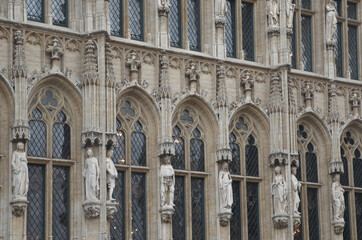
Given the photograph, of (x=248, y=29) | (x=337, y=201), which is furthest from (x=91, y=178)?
(x=337, y=201)

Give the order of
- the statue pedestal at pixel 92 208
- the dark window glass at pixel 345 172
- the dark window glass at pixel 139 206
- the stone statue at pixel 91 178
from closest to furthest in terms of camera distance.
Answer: the statue pedestal at pixel 92 208, the stone statue at pixel 91 178, the dark window glass at pixel 139 206, the dark window glass at pixel 345 172

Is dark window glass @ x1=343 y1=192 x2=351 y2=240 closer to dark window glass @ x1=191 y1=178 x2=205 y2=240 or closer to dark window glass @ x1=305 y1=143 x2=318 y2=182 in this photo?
dark window glass @ x1=305 y1=143 x2=318 y2=182

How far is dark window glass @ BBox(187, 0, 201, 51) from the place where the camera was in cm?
3534

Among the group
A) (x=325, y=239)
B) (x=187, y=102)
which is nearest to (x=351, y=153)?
(x=325, y=239)

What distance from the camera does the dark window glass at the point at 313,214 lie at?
36.8 meters

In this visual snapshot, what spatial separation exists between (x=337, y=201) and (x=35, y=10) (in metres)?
12.4

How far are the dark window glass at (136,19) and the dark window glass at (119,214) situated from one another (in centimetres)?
459

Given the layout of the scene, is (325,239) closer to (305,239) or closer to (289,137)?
(305,239)

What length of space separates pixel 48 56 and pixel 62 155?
3019 millimetres

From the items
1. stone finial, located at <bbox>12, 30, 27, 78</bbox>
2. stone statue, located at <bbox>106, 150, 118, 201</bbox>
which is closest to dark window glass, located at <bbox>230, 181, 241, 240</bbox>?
stone statue, located at <bbox>106, 150, 118, 201</bbox>

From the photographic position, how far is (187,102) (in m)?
34.5

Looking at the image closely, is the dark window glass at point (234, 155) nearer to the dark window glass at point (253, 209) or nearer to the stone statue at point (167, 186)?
the dark window glass at point (253, 209)

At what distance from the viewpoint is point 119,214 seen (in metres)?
32.6

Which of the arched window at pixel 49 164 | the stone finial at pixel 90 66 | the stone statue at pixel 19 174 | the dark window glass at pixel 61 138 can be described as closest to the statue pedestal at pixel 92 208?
the arched window at pixel 49 164
